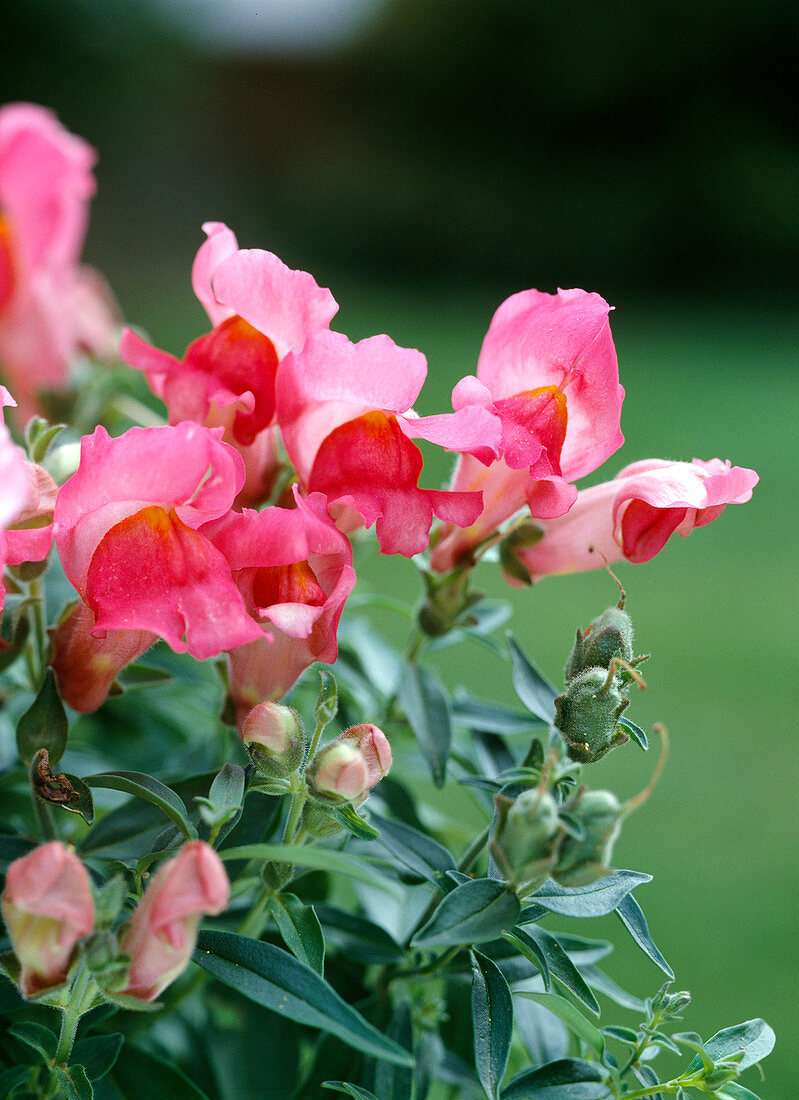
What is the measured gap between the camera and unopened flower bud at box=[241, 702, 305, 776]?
16.9 inches

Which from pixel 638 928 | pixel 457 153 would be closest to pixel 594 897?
pixel 638 928

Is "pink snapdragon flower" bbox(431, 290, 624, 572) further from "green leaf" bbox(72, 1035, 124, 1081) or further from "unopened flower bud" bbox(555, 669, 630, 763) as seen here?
"green leaf" bbox(72, 1035, 124, 1081)

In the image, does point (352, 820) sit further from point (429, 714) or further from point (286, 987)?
point (429, 714)

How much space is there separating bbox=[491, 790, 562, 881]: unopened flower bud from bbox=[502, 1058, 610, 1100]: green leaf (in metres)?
0.13

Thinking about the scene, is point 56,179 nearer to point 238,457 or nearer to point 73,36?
point 238,457

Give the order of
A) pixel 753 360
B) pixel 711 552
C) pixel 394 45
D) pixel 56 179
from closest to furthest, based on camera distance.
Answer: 1. pixel 56 179
2. pixel 711 552
3. pixel 753 360
4. pixel 394 45

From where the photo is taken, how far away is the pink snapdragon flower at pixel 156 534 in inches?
16.6

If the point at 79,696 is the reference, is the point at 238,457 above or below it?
above

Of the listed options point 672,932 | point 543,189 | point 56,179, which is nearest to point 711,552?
point 672,932

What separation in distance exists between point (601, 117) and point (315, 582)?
22.0ft

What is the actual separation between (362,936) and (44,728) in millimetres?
185

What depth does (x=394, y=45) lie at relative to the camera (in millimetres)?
6840

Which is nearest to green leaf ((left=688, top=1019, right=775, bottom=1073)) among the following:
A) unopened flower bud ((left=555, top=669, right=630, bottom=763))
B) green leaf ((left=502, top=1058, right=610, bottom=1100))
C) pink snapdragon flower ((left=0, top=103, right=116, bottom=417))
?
green leaf ((left=502, top=1058, right=610, bottom=1100))

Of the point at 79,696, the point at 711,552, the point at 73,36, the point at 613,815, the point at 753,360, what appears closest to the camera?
the point at 613,815
